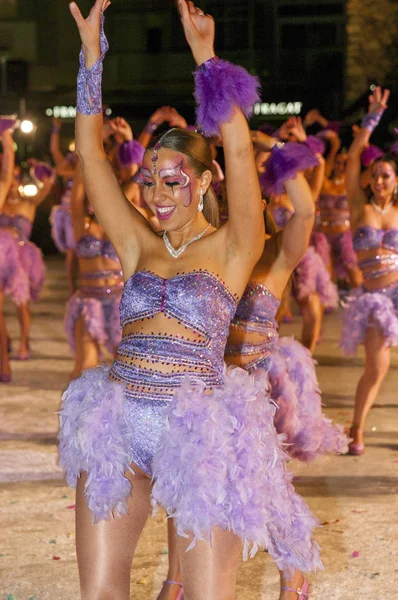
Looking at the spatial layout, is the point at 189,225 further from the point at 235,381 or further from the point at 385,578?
the point at 385,578

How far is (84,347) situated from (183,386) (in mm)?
4384

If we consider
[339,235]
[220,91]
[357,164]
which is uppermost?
[220,91]

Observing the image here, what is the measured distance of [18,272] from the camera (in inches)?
358

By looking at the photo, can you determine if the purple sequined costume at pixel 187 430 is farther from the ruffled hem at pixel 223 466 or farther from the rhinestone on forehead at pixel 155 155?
the rhinestone on forehead at pixel 155 155

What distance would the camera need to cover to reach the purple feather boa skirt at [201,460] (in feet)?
8.69

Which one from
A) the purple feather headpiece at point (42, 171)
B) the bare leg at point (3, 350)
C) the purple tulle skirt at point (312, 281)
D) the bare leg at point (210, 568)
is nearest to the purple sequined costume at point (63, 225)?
the purple feather headpiece at point (42, 171)

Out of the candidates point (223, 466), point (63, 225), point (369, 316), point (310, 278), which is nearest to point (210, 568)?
point (223, 466)

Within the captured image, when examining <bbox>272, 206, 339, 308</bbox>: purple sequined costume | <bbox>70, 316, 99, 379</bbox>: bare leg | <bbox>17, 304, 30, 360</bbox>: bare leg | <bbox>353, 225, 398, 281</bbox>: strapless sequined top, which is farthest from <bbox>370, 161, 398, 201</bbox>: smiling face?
<bbox>17, 304, 30, 360</bbox>: bare leg

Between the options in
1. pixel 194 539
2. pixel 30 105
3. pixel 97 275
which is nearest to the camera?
pixel 194 539

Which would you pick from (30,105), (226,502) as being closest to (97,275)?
(226,502)

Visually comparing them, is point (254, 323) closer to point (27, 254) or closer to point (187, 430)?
point (187, 430)

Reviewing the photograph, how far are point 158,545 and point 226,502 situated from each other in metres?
2.03

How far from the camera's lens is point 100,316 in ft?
22.8

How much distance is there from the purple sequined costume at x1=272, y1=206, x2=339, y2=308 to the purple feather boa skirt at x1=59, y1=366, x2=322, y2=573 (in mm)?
6146
